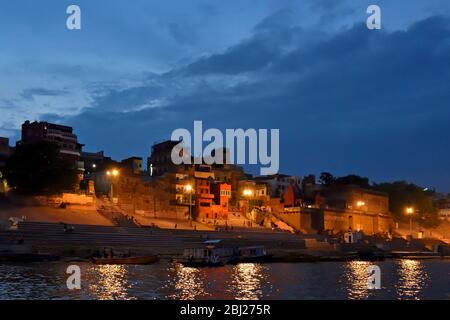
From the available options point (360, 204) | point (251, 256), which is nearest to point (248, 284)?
point (251, 256)

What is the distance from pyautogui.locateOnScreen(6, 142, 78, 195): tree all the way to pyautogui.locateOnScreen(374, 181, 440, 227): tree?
63595 mm

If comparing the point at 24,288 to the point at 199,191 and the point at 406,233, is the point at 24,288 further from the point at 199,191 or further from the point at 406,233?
the point at 406,233

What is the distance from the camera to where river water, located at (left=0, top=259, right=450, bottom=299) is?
1028 inches

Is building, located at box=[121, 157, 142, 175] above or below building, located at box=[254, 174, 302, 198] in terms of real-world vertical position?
above

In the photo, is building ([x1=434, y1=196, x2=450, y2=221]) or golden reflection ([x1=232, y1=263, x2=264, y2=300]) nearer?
golden reflection ([x1=232, y1=263, x2=264, y2=300])

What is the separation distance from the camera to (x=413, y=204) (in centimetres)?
10494

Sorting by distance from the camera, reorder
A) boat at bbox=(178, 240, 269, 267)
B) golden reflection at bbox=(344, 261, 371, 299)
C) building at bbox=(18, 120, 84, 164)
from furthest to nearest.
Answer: building at bbox=(18, 120, 84, 164) < boat at bbox=(178, 240, 269, 267) < golden reflection at bbox=(344, 261, 371, 299)

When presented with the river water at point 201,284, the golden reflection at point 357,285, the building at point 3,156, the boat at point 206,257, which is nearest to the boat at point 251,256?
the boat at point 206,257

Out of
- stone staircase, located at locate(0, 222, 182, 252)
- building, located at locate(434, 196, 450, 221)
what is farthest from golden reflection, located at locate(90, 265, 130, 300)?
building, located at locate(434, 196, 450, 221)

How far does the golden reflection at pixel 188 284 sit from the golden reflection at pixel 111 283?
2492mm

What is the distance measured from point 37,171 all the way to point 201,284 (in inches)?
1449

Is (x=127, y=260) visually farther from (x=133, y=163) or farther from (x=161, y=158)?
(x=161, y=158)

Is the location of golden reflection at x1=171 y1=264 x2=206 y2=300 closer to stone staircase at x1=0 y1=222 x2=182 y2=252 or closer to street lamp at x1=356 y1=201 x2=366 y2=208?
stone staircase at x1=0 y1=222 x2=182 y2=252

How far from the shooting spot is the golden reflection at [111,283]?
25281mm
